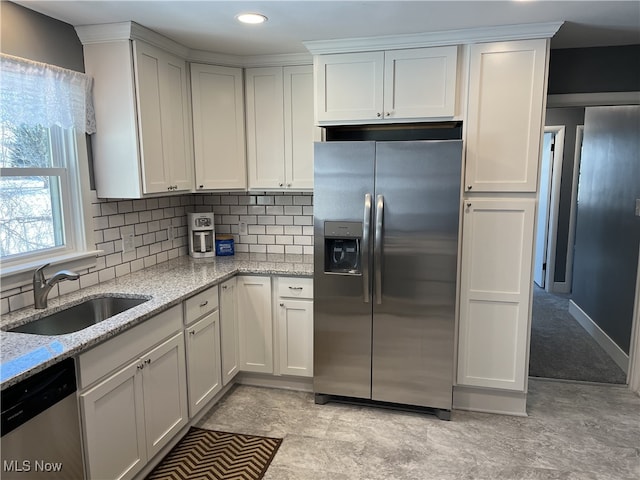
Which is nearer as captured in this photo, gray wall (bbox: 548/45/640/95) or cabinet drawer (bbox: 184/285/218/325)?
cabinet drawer (bbox: 184/285/218/325)

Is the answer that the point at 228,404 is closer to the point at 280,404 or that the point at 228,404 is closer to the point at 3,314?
the point at 280,404

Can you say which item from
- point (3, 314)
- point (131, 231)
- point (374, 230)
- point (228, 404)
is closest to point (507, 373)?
point (374, 230)

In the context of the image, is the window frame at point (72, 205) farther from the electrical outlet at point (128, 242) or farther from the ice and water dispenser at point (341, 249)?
the ice and water dispenser at point (341, 249)

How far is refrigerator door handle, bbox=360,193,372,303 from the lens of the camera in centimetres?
263

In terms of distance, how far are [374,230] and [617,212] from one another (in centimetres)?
243

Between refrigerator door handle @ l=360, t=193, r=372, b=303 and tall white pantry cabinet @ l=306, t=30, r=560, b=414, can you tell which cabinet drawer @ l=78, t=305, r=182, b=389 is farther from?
tall white pantry cabinet @ l=306, t=30, r=560, b=414

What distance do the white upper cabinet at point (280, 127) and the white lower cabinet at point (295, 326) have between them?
73 centimetres

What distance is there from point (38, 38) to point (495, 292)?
2.86 meters

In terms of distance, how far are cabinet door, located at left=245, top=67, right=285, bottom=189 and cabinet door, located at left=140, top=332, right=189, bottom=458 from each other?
1.33 meters

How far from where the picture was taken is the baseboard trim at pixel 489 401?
2.84 metres

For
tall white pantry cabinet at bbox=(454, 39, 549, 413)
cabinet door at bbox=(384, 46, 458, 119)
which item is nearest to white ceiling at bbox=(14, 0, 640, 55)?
cabinet door at bbox=(384, 46, 458, 119)

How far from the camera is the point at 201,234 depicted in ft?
11.3

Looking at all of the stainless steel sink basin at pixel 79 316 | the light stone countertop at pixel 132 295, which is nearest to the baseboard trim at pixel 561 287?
the light stone countertop at pixel 132 295
